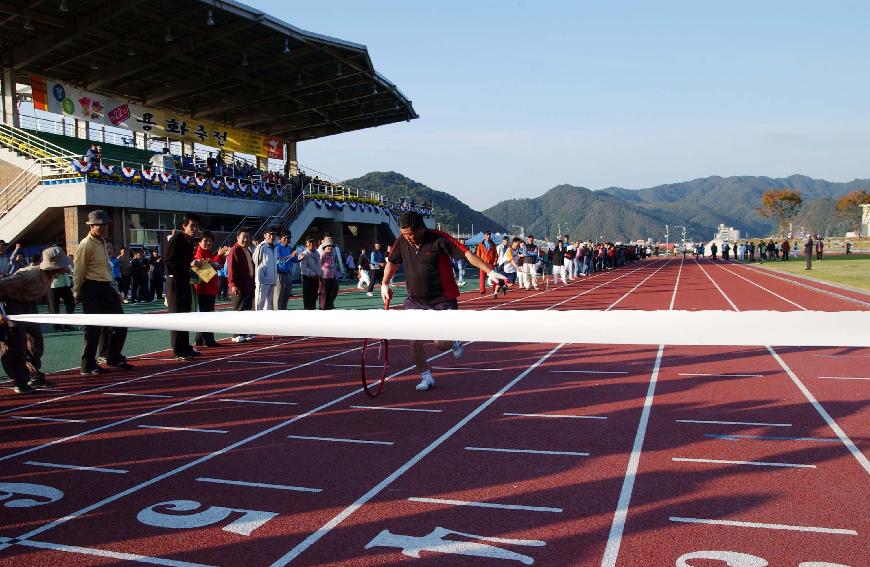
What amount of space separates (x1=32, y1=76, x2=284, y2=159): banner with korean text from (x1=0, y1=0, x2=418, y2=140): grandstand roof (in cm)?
52

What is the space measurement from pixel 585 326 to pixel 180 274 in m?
7.60

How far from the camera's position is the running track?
3.57 metres

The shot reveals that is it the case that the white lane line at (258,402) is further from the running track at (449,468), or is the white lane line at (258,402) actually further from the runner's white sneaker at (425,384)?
the runner's white sneaker at (425,384)

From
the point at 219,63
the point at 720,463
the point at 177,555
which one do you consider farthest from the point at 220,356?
the point at 219,63

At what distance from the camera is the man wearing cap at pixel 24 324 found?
23.1ft

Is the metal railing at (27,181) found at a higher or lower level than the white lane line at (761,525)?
higher

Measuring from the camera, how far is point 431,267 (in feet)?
23.4

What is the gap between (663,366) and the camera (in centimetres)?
875

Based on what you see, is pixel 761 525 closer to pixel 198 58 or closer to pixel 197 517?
pixel 197 517

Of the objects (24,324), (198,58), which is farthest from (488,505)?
(198,58)

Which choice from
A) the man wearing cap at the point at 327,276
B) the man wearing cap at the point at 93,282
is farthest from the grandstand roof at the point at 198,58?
the man wearing cap at the point at 93,282

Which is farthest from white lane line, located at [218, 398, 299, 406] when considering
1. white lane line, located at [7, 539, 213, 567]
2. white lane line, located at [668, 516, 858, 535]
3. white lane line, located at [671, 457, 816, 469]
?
white lane line, located at [668, 516, 858, 535]

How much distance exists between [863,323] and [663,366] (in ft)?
19.5

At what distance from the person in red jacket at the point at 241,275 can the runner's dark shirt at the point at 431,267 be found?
5.13m
